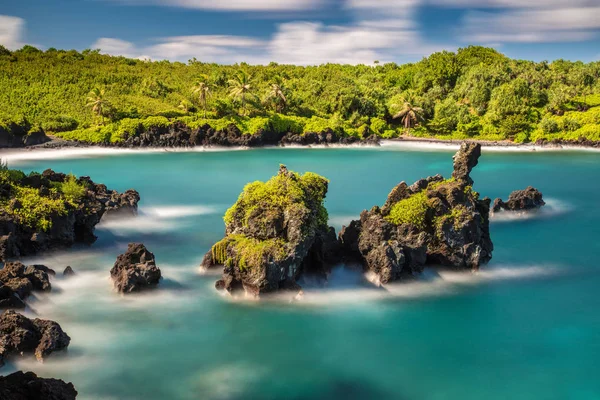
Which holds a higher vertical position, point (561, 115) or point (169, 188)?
point (561, 115)

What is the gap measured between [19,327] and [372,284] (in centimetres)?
1662

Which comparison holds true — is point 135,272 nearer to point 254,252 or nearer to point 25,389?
point 254,252

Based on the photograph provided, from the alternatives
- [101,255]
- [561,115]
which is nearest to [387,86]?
[561,115]

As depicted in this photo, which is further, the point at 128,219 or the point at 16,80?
the point at 16,80

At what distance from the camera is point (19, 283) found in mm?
26734

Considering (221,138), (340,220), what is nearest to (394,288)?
(340,220)

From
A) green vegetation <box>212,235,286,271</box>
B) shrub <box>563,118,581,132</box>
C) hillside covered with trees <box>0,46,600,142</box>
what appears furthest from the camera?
shrub <box>563,118,581,132</box>

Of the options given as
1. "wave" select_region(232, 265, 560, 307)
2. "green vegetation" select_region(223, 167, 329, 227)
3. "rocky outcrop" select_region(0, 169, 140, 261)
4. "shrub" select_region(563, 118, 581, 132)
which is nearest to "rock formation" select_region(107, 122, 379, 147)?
"shrub" select_region(563, 118, 581, 132)

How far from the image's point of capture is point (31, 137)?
8575 centimetres

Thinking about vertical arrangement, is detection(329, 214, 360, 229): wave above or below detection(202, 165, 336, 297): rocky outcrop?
below

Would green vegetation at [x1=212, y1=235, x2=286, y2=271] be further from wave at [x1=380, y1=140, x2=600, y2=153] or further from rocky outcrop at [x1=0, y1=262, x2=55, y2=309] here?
wave at [x1=380, y1=140, x2=600, y2=153]

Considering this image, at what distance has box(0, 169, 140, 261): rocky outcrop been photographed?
32.8m

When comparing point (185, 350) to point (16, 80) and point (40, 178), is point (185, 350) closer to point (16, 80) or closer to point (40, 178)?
point (40, 178)

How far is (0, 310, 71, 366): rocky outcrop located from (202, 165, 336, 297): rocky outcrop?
28.1ft
